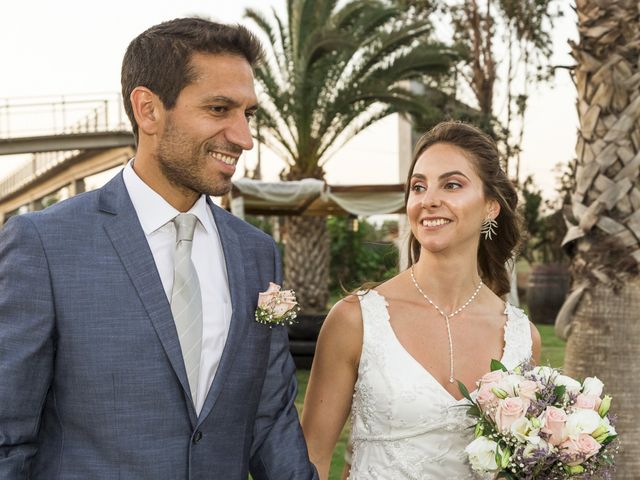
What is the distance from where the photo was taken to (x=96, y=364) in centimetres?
267

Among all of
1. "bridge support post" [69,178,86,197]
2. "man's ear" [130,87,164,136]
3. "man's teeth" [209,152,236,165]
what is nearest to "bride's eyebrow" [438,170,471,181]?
"man's teeth" [209,152,236,165]

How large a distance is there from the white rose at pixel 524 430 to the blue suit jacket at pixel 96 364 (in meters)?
0.97

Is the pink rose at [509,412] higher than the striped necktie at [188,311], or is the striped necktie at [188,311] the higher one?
the striped necktie at [188,311]

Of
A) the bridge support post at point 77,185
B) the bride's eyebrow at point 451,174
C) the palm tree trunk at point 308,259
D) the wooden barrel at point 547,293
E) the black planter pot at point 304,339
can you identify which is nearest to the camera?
the bride's eyebrow at point 451,174

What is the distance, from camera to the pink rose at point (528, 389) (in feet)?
10.6

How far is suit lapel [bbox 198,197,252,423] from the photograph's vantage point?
280cm

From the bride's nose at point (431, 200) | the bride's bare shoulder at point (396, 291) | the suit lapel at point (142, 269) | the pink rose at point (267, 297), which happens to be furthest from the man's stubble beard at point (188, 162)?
the bride's bare shoulder at point (396, 291)

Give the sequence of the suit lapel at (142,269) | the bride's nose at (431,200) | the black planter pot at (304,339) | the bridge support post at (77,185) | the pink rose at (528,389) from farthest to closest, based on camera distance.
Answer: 1. the bridge support post at (77,185)
2. the black planter pot at (304,339)
3. the bride's nose at (431,200)
4. the pink rose at (528,389)
5. the suit lapel at (142,269)

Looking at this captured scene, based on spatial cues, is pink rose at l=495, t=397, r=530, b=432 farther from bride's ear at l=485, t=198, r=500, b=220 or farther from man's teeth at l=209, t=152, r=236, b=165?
man's teeth at l=209, t=152, r=236, b=165

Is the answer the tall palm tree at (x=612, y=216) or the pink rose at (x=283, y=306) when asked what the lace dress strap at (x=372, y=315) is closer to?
the pink rose at (x=283, y=306)

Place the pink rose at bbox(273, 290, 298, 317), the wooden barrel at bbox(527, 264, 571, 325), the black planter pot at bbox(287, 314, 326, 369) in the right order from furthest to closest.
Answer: the wooden barrel at bbox(527, 264, 571, 325) → the black planter pot at bbox(287, 314, 326, 369) → the pink rose at bbox(273, 290, 298, 317)

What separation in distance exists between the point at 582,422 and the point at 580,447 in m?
0.09

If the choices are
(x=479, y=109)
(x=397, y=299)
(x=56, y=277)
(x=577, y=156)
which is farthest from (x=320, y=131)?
(x=56, y=277)

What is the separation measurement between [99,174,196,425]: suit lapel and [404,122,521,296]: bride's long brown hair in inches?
61.3
